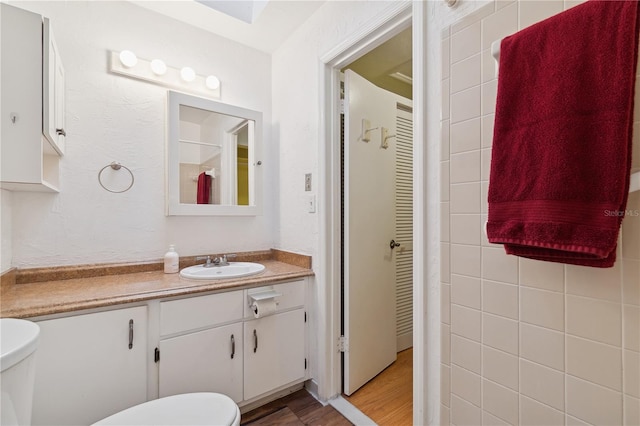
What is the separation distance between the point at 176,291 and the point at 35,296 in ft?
1.78

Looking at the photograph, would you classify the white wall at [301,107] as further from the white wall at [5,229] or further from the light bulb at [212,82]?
the white wall at [5,229]

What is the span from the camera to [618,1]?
2.17 ft

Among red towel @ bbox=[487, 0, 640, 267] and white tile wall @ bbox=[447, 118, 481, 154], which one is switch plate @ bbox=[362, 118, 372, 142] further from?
red towel @ bbox=[487, 0, 640, 267]

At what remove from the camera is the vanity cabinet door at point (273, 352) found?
5.12ft

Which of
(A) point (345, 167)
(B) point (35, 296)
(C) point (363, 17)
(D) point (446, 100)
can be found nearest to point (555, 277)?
(D) point (446, 100)

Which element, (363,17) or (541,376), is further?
(363,17)

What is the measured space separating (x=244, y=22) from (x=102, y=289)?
1742 millimetres

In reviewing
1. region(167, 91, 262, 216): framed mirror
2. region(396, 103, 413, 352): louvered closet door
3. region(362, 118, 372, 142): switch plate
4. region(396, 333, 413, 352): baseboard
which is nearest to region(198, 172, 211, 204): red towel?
region(167, 91, 262, 216): framed mirror

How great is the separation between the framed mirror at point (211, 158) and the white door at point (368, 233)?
73 cm

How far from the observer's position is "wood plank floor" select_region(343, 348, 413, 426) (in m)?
1.57

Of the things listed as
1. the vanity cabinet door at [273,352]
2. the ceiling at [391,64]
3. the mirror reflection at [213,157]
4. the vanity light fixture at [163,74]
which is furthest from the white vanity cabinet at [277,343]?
the ceiling at [391,64]

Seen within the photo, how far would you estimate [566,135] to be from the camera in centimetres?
71

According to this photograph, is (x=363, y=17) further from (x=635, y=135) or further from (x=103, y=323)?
(x=103, y=323)

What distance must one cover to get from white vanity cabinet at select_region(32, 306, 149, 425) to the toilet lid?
22 cm
